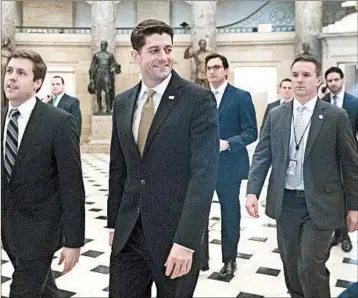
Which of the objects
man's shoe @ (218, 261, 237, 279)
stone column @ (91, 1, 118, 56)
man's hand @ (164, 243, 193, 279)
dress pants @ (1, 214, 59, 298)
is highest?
stone column @ (91, 1, 118, 56)

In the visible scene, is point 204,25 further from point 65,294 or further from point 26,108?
point 26,108

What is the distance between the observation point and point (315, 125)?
2979mm

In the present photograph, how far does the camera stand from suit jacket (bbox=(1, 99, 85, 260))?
2.40m

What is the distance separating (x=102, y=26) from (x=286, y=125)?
16.1 meters

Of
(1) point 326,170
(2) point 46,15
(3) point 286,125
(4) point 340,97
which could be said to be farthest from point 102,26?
(1) point 326,170

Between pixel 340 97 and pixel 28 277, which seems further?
pixel 340 97

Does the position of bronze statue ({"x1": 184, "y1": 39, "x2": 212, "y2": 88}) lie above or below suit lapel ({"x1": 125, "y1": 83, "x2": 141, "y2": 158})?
above

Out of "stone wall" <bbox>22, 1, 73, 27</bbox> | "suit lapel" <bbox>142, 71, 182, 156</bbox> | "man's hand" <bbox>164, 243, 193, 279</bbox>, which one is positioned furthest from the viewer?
"stone wall" <bbox>22, 1, 73, 27</bbox>

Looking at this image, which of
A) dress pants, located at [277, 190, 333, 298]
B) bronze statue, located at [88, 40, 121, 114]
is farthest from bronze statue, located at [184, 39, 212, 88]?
dress pants, located at [277, 190, 333, 298]

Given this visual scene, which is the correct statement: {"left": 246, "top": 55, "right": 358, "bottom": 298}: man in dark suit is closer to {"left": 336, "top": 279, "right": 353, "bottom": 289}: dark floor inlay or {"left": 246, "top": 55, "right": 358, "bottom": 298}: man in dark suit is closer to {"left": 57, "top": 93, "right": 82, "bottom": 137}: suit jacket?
{"left": 336, "top": 279, "right": 353, "bottom": 289}: dark floor inlay

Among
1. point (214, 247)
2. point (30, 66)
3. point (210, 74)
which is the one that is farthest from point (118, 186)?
point (214, 247)

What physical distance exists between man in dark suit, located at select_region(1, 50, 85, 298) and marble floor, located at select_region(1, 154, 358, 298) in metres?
1.47

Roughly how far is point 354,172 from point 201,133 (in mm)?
1252

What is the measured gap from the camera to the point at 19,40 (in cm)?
1877
